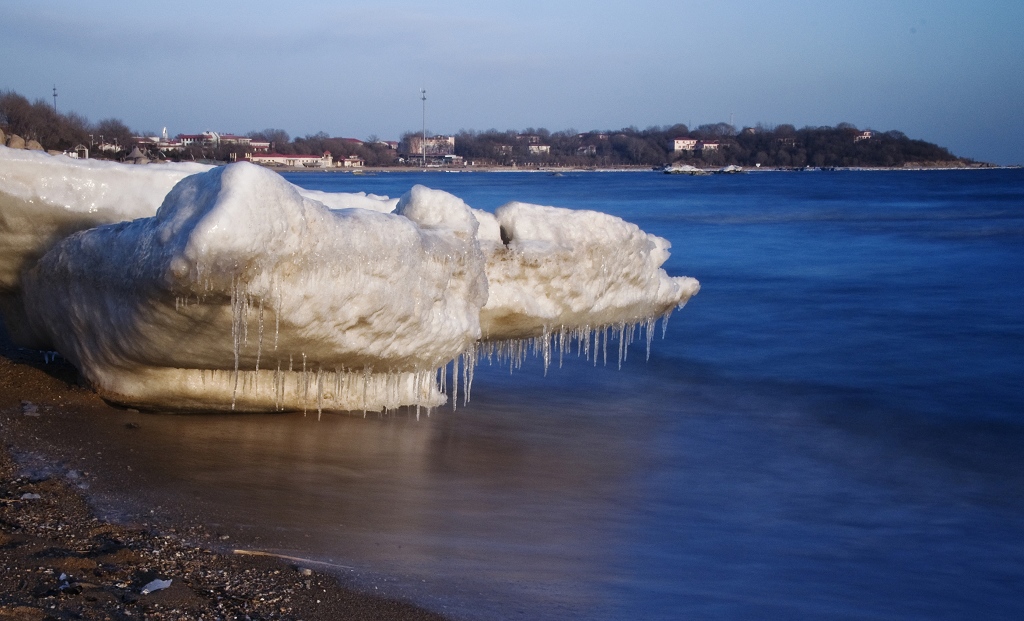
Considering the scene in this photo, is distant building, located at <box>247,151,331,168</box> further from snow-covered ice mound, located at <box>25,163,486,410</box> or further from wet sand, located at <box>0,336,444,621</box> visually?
wet sand, located at <box>0,336,444,621</box>

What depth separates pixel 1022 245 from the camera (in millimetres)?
33469

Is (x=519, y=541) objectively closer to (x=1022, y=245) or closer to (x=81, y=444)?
(x=81, y=444)

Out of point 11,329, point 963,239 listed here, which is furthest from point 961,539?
point 963,239

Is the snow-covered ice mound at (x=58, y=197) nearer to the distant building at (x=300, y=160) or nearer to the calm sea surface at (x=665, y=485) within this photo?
the calm sea surface at (x=665, y=485)

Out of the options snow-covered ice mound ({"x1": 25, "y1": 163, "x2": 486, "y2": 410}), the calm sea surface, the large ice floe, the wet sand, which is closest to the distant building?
the calm sea surface

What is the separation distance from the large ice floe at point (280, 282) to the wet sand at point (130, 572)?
5.28ft

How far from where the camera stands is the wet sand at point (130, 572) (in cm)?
450

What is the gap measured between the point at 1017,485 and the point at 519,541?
18.4 feet

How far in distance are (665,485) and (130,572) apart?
462cm

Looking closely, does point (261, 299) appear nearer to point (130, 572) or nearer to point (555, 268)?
point (130, 572)

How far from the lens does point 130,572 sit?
4.93 meters

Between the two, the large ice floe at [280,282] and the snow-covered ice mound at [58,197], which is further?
the snow-covered ice mound at [58,197]

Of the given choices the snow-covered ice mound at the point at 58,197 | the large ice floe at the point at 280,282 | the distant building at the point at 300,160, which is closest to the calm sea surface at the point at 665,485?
the large ice floe at the point at 280,282

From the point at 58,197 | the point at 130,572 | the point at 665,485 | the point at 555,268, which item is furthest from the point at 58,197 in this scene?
the point at 665,485
